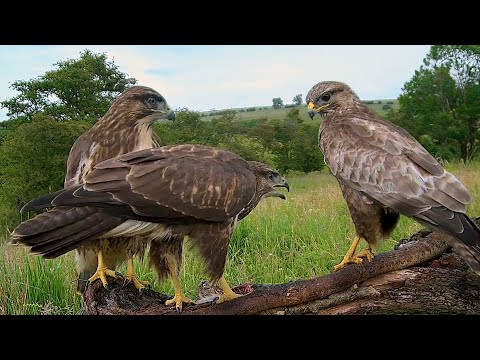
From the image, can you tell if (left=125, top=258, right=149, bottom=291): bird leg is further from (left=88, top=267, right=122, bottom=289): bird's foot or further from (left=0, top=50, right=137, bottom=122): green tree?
(left=0, top=50, right=137, bottom=122): green tree

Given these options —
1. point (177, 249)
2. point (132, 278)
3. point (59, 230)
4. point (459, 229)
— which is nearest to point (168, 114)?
point (177, 249)

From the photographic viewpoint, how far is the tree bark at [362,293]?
3.12 meters

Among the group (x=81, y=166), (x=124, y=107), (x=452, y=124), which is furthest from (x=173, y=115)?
(x=452, y=124)

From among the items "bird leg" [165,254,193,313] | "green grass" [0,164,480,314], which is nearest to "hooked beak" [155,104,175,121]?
"bird leg" [165,254,193,313]

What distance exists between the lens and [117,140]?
143 inches

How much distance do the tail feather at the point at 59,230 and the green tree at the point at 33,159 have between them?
2.50 metres

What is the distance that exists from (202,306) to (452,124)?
6.14 m

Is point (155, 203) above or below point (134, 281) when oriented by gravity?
above

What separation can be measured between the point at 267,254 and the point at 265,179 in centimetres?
211

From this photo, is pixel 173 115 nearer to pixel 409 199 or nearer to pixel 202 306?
pixel 202 306

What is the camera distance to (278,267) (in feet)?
17.4

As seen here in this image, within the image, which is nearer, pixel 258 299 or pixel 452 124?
pixel 258 299

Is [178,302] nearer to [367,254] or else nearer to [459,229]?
[367,254]

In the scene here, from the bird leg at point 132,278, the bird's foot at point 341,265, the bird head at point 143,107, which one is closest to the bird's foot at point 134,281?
the bird leg at point 132,278
